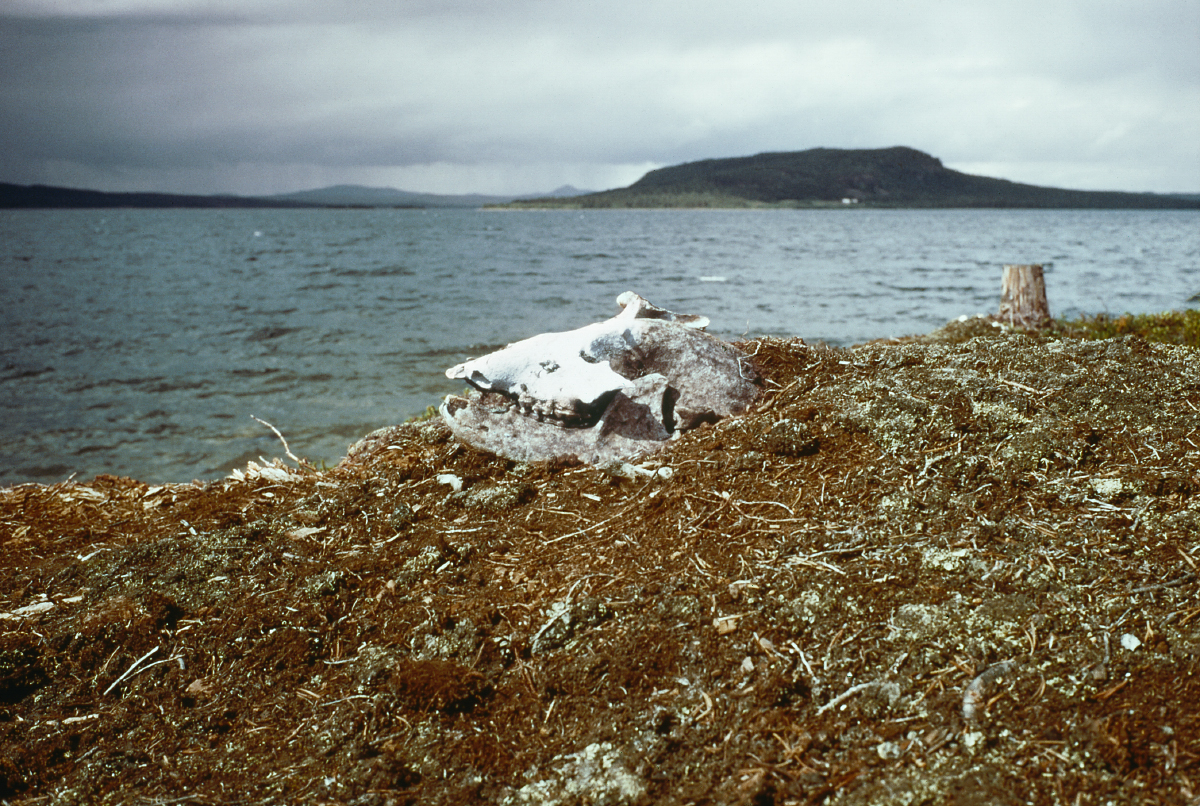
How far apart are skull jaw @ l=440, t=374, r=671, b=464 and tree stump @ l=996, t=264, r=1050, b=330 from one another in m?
6.36

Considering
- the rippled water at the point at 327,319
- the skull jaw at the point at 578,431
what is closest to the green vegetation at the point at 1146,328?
the rippled water at the point at 327,319

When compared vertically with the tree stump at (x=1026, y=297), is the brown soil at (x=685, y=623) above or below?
below

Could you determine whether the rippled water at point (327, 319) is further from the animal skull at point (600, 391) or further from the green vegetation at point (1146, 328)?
the green vegetation at point (1146, 328)

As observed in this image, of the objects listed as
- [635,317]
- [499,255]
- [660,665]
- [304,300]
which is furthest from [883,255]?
[660,665]

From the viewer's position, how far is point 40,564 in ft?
13.0

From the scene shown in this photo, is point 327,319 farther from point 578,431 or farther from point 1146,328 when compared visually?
point 1146,328

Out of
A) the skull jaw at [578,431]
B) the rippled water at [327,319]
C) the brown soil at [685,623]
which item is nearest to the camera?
the brown soil at [685,623]

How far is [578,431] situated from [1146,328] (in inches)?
339

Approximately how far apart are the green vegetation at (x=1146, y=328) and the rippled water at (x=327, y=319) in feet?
13.8

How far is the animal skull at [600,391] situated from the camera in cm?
452

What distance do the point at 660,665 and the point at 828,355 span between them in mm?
3125

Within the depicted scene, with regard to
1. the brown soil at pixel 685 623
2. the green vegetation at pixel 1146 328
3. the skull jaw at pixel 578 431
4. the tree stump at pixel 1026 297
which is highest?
the tree stump at pixel 1026 297

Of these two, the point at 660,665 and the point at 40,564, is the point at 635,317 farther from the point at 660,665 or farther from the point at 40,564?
the point at 40,564

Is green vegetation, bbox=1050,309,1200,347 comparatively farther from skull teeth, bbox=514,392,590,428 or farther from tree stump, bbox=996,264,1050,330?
skull teeth, bbox=514,392,590,428
